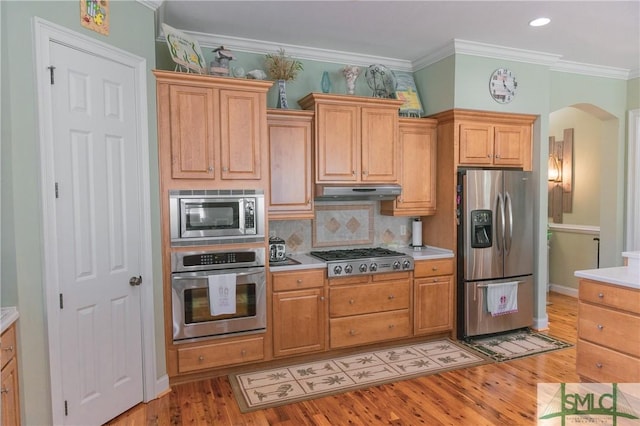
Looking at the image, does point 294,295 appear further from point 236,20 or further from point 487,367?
point 236,20

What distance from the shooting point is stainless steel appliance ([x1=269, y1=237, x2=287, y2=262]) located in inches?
152

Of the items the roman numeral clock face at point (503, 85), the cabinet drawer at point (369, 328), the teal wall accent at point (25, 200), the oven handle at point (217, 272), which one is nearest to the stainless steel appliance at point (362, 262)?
the cabinet drawer at point (369, 328)

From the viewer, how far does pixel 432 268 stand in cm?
420

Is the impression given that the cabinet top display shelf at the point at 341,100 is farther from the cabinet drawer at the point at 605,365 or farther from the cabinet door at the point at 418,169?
the cabinet drawer at the point at 605,365

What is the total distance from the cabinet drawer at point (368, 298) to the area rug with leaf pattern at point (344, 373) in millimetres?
421

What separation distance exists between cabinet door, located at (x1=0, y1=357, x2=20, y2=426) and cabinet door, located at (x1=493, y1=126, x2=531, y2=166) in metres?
4.32

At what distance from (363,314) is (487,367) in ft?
3.77

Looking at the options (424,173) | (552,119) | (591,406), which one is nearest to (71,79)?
(424,173)

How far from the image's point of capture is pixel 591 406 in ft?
9.93

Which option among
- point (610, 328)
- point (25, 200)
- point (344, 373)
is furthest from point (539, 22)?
point (25, 200)

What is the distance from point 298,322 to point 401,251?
1392 mm

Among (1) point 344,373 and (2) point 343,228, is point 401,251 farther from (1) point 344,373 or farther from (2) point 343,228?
(1) point 344,373

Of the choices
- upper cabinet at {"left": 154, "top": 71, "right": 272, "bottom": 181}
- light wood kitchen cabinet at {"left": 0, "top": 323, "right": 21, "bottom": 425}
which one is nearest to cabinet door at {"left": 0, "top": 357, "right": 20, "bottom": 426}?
light wood kitchen cabinet at {"left": 0, "top": 323, "right": 21, "bottom": 425}

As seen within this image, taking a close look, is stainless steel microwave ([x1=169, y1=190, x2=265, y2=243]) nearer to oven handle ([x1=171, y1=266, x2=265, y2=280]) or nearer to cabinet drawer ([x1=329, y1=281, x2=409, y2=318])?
oven handle ([x1=171, y1=266, x2=265, y2=280])
